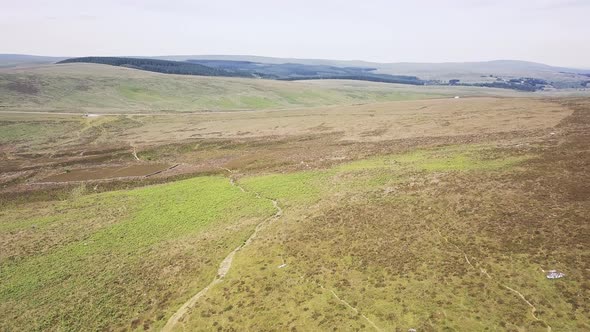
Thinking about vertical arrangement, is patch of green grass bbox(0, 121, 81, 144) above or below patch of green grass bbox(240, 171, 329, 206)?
below

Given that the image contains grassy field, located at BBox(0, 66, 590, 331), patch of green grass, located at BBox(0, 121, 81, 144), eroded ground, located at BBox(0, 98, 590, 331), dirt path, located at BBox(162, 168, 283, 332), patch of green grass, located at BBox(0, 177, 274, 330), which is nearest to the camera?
eroded ground, located at BBox(0, 98, 590, 331)

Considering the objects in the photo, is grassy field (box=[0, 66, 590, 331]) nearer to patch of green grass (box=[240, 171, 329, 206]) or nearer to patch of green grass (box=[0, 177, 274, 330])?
patch of green grass (box=[0, 177, 274, 330])

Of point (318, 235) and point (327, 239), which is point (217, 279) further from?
point (327, 239)

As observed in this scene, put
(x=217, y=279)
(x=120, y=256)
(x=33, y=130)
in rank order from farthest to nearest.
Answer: (x=33, y=130) → (x=120, y=256) → (x=217, y=279)

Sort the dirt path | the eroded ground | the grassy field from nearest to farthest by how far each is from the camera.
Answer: the eroded ground → the grassy field → the dirt path

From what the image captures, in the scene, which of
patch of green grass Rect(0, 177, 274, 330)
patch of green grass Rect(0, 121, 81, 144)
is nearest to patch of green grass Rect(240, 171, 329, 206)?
patch of green grass Rect(0, 177, 274, 330)

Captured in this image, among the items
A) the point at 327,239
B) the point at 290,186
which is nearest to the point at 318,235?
the point at 327,239

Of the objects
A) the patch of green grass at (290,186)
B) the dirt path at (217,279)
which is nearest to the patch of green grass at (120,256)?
the dirt path at (217,279)

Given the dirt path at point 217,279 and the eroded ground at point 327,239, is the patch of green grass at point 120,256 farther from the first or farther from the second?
the dirt path at point 217,279

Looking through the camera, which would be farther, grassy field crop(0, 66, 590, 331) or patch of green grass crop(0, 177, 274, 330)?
patch of green grass crop(0, 177, 274, 330)
